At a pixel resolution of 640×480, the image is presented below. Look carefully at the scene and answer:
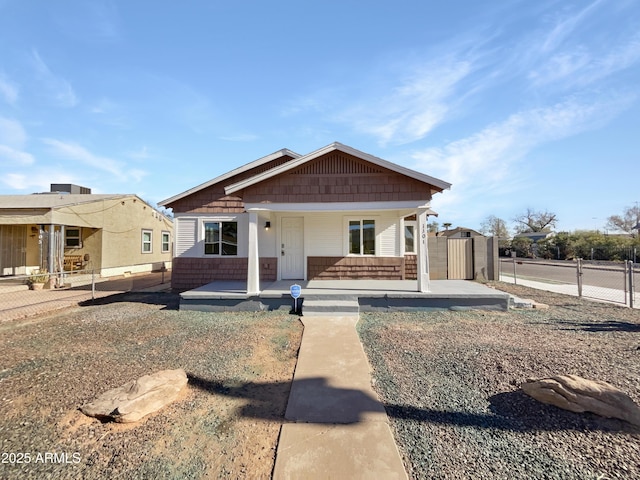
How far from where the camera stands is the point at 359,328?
602 centimetres

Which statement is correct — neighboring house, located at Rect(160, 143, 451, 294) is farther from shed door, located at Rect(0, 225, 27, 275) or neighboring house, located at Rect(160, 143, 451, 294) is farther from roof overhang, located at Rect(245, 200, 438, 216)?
shed door, located at Rect(0, 225, 27, 275)

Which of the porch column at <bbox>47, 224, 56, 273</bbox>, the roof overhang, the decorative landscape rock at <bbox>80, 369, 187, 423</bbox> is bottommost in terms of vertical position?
the decorative landscape rock at <bbox>80, 369, 187, 423</bbox>

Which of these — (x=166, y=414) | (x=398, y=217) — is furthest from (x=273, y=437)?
(x=398, y=217)

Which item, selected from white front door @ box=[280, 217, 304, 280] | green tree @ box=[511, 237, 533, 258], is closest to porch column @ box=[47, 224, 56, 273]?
white front door @ box=[280, 217, 304, 280]

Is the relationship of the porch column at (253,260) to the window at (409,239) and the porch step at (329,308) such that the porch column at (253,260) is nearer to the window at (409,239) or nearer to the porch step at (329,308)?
the porch step at (329,308)

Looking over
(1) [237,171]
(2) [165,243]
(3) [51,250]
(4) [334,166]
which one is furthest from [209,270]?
(2) [165,243]

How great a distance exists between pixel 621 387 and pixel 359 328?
12.7 feet

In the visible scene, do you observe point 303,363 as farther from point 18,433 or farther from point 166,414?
point 18,433

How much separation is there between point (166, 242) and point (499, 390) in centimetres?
2007

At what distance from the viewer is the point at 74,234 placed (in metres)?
14.3

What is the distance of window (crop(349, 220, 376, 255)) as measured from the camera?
9805 millimetres

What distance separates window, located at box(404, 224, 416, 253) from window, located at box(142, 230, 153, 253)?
49.7 feet

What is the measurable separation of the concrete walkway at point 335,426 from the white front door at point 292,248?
5.31 meters

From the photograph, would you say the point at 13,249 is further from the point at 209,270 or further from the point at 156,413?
the point at 156,413
